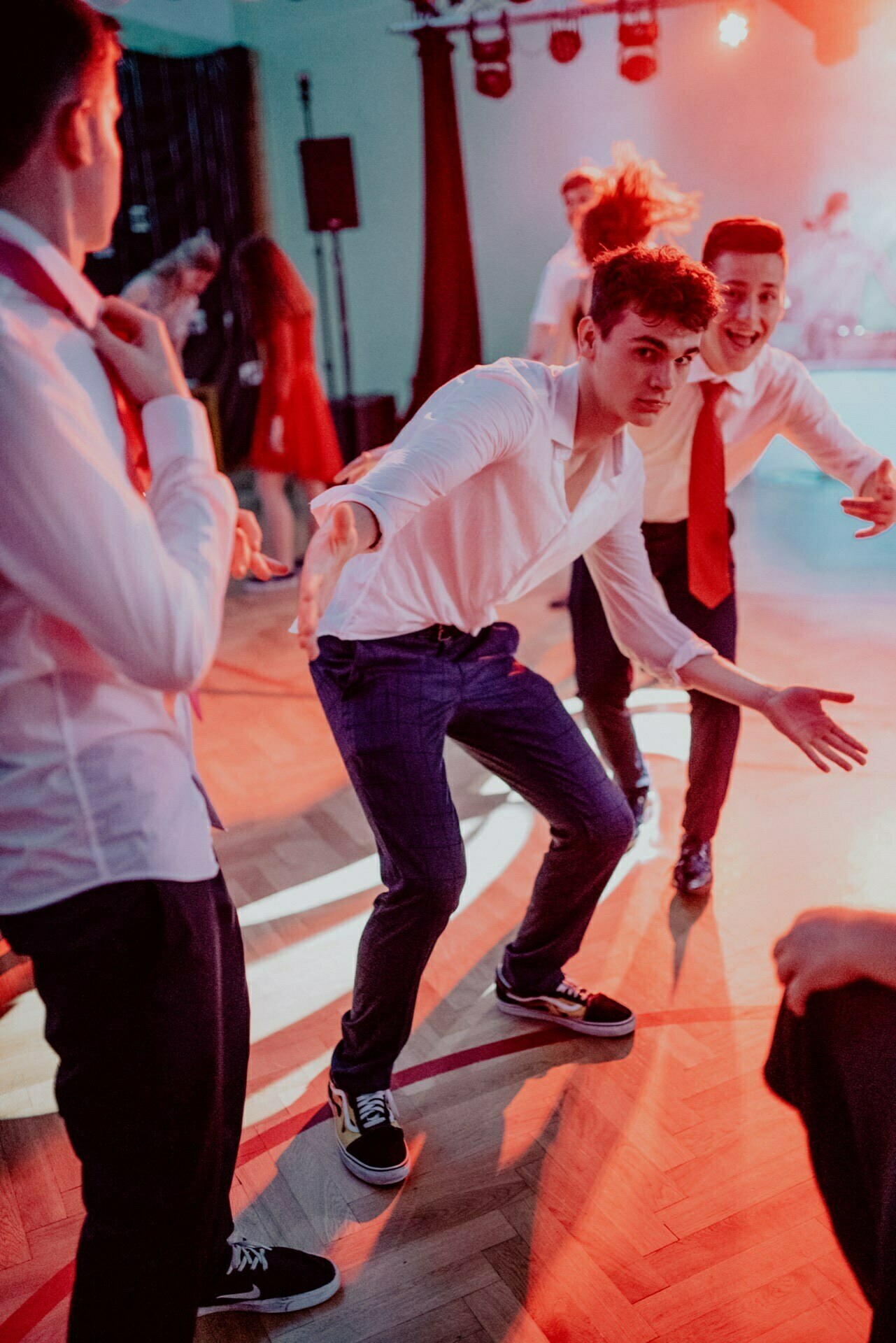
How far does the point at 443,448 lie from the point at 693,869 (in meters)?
1.33

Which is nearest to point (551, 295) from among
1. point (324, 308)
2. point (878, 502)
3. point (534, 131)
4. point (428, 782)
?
point (878, 502)

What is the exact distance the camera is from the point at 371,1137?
5.29 feet

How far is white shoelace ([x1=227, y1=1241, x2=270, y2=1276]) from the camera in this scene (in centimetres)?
137

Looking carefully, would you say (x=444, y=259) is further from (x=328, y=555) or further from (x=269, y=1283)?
(x=269, y=1283)

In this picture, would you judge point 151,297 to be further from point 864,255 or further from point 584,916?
point 864,255

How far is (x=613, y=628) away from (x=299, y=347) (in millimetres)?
3387

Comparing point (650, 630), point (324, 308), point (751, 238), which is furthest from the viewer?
point (324, 308)

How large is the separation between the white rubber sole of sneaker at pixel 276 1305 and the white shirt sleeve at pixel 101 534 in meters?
1.00

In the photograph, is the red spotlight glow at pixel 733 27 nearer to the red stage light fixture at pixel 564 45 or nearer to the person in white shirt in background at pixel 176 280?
the red stage light fixture at pixel 564 45

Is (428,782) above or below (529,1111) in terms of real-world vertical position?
above

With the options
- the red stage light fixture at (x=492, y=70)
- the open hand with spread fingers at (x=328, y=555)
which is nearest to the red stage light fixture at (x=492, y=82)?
the red stage light fixture at (x=492, y=70)

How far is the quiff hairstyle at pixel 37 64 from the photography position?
724 mm

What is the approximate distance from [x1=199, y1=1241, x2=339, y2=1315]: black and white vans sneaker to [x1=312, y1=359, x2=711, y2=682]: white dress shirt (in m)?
0.85

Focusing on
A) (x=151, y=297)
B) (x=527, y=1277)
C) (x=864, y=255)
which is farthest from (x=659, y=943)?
(x=864, y=255)
